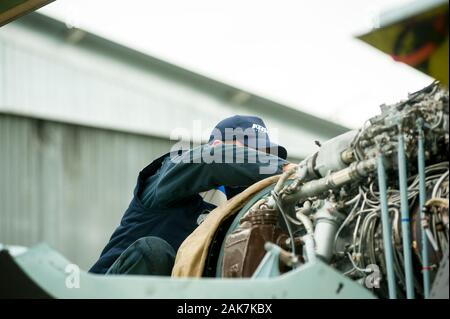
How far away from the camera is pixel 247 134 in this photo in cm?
517

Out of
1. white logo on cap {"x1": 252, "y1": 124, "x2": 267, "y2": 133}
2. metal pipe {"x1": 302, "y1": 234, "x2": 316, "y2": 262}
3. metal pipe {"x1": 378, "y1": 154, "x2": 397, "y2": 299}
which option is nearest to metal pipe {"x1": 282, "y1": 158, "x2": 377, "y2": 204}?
metal pipe {"x1": 378, "y1": 154, "x2": 397, "y2": 299}

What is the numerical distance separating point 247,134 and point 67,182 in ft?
31.2

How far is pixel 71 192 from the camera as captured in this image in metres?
14.3

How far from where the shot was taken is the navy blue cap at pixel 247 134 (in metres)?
5.14

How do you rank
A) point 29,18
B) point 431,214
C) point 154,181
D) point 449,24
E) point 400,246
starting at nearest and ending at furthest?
point 449,24 < point 431,214 < point 400,246 < point 154,181 < point 29,18

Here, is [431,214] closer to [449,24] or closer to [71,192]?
[449,24]

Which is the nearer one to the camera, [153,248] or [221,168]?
[153,248]

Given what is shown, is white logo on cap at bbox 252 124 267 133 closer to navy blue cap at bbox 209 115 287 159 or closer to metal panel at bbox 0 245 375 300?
navy blue cap at bbox 209 115 287 159

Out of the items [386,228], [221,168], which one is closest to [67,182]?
[221,168]

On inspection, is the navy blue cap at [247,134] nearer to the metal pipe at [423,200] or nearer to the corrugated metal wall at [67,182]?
the metal pipe at [423,200]

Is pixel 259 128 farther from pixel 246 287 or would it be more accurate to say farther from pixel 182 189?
pixel 246 287

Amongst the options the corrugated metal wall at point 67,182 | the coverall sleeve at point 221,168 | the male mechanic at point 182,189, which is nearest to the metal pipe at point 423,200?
the male mechanic at point 182,189
